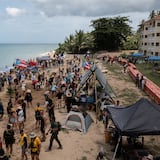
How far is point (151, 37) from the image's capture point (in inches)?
A: 2501

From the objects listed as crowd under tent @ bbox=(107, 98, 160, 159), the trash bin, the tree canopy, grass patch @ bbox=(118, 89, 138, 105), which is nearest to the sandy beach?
the trash bin

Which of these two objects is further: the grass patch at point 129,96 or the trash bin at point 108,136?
the grass patch at point 129,96

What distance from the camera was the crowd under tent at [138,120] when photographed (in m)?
10.6

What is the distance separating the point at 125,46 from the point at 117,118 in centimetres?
6433

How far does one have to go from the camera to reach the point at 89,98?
18.9 m

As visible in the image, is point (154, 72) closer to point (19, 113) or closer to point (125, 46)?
point (19, 113)

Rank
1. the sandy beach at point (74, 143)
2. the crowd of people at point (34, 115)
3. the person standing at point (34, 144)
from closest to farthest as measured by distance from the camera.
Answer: the person standing at point (34, 144) < the crowd of people at point (34, 115) < the sandy beach at point (74, 143)

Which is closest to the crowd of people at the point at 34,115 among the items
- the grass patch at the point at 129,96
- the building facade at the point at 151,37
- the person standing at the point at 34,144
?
the person standing at the point at 34,144

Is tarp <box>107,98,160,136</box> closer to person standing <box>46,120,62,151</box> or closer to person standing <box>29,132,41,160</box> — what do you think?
person standing <box>46,120,62,151</box>

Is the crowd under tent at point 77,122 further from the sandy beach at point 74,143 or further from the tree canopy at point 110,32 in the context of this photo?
the tree canopy at point 110,32

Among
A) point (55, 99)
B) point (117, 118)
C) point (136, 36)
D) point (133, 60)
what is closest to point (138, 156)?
point (117, 118)

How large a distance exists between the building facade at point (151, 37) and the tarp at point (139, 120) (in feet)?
167

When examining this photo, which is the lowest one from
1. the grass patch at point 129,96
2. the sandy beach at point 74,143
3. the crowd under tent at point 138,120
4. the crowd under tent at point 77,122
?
the sandy beach at point 74,143

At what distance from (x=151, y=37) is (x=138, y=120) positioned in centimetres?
Result: 5529
